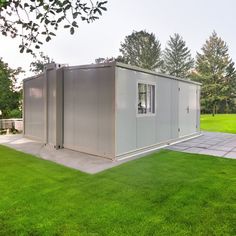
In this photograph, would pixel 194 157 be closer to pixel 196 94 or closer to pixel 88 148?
pixel 88 148

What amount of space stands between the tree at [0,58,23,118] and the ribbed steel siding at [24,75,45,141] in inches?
229

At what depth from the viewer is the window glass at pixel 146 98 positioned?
6.79 m

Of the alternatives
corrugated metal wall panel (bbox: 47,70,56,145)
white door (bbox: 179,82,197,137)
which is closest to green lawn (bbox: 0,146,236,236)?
corrugated metal wall panel (bbox: 47,70,56,145)

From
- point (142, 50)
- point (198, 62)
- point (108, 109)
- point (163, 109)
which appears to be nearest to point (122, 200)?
point (108, 109)

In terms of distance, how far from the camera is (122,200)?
351 cm

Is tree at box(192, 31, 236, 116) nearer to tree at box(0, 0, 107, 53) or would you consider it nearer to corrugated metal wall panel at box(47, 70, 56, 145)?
corrugated metal wall panel at box(47, 70, 56, 145)

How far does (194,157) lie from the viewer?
6.12m

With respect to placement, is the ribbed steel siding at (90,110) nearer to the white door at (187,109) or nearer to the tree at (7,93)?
the white door at (187,109)

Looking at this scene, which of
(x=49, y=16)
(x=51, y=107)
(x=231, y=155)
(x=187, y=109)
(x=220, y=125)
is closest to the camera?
(x=49, y=16)

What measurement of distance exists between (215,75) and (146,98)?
99.2ft

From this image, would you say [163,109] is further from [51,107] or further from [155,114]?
[51,107]

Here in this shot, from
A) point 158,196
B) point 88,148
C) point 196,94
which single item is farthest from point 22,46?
point 196,94

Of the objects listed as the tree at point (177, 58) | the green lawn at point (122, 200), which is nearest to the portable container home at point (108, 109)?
the green lawn at point (122, 200)

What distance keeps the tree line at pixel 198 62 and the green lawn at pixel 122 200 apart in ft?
94.0
